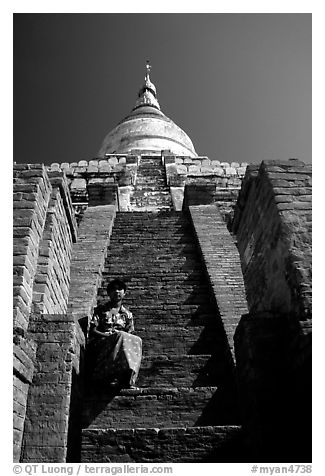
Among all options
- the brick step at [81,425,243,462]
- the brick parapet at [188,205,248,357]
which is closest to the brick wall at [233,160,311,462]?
the brick step at [81,425,243,462]

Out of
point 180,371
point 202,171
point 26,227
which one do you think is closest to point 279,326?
point 180,371

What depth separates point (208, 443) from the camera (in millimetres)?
4383

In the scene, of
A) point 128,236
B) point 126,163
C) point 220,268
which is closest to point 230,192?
point 126,163

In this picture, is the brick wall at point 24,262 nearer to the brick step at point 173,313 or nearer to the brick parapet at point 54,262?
the brick parapet at point 54,262

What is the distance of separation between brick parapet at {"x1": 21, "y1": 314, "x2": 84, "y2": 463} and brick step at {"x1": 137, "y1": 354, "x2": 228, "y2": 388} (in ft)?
2.91

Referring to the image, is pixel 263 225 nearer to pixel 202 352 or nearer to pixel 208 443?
pixel 202 352

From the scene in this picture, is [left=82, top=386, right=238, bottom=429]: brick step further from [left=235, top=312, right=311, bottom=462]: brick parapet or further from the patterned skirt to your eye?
[left=235, top=312, right=311, bottom=462]: brick parapet

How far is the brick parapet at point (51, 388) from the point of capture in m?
4.24

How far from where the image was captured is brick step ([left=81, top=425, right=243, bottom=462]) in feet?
14.2

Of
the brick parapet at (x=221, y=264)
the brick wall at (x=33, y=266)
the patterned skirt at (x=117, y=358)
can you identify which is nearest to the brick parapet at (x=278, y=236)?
the brick parapet at (x=221, y=264)

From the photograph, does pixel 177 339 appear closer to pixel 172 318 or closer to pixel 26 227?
pixel 172 318

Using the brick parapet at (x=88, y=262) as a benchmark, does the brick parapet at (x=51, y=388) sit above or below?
below

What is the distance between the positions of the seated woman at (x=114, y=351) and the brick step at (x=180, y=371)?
364mm

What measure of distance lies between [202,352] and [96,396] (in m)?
1.59
